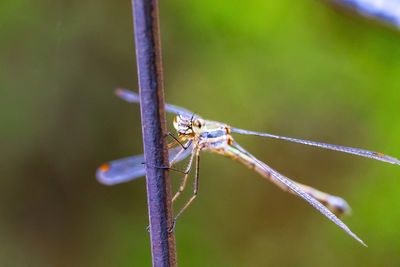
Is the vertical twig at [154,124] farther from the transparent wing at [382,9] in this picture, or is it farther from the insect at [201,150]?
the transparent wing at [382,9]

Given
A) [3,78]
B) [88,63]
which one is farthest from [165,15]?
[3,78]

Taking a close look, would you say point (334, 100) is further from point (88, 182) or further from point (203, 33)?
point (88, 182)

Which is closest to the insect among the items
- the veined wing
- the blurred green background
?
the veined wing

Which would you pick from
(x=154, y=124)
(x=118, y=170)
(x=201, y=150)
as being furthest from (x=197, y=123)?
(x=154, y=124)

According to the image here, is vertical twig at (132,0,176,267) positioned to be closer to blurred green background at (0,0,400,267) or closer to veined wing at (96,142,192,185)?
veined wing at (96,142,192,185)

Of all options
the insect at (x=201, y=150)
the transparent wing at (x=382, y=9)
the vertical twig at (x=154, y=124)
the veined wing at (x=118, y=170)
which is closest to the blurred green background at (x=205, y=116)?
the insect at (x=201, y=150)

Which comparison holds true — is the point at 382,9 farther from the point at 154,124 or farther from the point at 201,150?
the point at 154,124

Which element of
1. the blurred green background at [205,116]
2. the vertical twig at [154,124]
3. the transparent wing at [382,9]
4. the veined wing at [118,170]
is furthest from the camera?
the blurred green background at [205,116]
